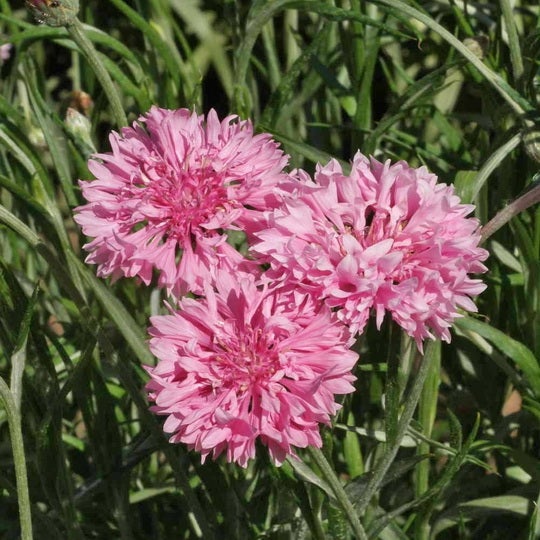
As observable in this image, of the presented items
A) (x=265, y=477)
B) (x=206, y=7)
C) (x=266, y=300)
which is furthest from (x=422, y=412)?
(x=206, y=7)

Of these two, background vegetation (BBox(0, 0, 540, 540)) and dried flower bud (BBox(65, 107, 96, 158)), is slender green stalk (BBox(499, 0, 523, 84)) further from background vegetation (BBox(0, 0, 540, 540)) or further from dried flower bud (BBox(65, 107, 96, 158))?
dried flower bud (BBox(65, 107, 96, 158))

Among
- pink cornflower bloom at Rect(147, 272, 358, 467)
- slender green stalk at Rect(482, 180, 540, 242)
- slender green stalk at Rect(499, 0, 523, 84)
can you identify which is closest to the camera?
pink cornflower bloom at Rect(147, 272, 358, 467)

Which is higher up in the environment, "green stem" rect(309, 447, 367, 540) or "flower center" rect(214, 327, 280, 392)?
"flower center" rect(214, 327, 280, 392)

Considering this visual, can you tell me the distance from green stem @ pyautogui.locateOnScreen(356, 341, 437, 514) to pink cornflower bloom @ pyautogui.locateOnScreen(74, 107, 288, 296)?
14 cm

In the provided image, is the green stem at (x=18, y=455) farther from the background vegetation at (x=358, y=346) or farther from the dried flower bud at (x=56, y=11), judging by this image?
the dried flower bud at (x=56, y=11)

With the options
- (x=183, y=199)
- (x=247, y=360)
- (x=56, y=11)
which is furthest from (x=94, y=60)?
(x=247, y=360)

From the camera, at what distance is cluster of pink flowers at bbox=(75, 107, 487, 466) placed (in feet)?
1.99

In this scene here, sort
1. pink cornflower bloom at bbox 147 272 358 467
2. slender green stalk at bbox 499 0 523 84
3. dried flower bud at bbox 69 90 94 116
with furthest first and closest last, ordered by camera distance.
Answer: dried flower bud at bbox 69 90 94 116 → slender green stalk at bbox 499 0 523 84 → pink cornflower bloom at bbox 147 272 358 467

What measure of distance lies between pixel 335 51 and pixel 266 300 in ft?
2.25

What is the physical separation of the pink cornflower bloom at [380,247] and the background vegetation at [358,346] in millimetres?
82

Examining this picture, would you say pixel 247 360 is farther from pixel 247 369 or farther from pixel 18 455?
pixel 18 455

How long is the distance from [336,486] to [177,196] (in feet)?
0.74

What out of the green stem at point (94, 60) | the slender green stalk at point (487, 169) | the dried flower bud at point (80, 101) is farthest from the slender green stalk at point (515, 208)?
the dried flower bud at point (80, 101)

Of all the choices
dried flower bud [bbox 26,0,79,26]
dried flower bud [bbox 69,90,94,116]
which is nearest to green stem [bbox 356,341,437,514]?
dried flower bud [bbox 26,0,79,26]
